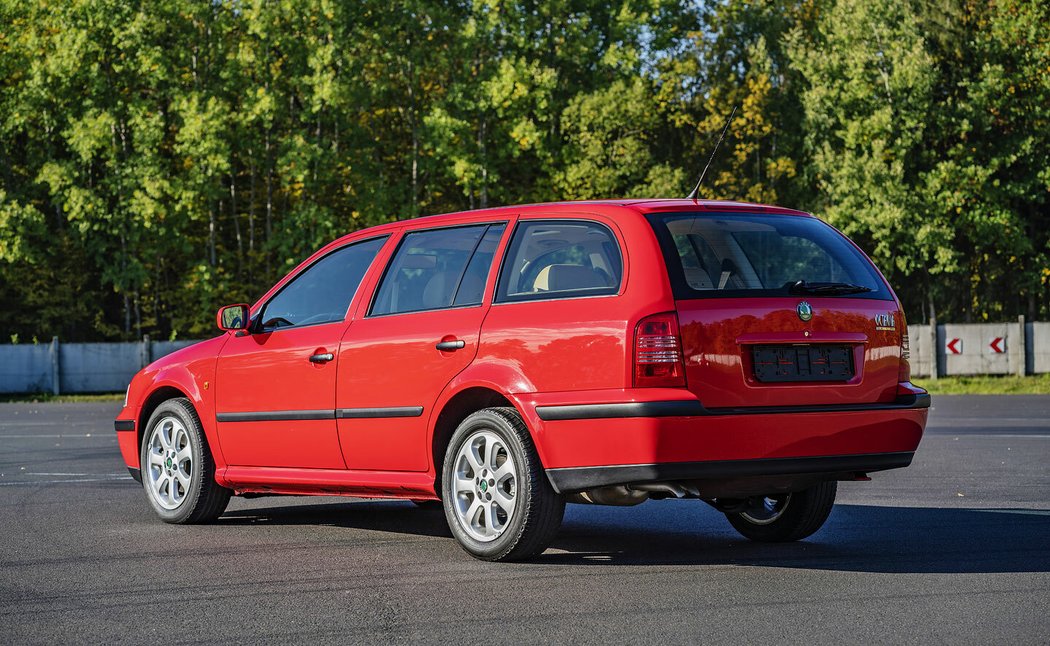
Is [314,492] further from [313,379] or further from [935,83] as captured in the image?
[935,83]

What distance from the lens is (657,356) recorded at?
6613mm

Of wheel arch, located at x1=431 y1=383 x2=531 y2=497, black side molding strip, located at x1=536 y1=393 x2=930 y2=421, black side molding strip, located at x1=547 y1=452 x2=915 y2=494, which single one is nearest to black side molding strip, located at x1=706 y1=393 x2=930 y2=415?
black side molding strip, located at x1=536 y1=393 x2=930 y2=421

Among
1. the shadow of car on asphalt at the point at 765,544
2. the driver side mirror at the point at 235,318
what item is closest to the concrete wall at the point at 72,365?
the shadow of car on asphalt at the point at 765,544

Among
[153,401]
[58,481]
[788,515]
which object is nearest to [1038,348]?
[58,481]

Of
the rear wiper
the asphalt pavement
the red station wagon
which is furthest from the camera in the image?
the rear wiper

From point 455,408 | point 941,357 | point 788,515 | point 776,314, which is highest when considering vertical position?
point 776,314

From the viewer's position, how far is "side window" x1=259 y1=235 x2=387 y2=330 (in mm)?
8477

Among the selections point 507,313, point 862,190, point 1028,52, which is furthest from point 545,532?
point 1028,52

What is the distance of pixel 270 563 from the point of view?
288 inches

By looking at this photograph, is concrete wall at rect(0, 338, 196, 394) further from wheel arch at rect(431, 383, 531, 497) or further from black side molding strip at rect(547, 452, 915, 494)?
black side molding strip at rect(547, 452, 915, 494)

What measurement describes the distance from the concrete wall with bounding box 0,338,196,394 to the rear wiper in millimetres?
29579

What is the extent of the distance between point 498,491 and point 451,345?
0.80 metres

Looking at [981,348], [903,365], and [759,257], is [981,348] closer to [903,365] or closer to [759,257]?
[903,365]

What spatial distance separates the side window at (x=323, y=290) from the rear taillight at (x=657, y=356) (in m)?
2.35
